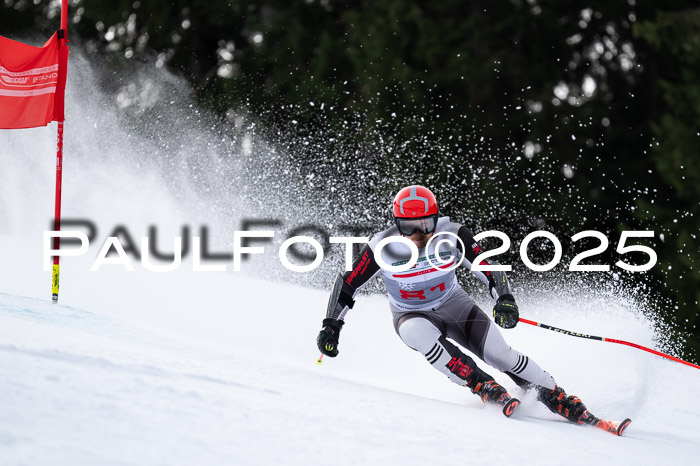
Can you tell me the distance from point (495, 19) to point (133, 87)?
324 inches

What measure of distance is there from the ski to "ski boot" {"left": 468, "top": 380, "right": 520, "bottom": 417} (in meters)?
0.50

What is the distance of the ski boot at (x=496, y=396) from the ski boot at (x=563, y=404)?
37cm

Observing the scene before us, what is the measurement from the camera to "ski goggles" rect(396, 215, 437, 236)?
184 inches

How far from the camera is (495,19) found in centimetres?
1686

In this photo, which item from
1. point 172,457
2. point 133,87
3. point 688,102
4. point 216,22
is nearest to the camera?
point 172,457

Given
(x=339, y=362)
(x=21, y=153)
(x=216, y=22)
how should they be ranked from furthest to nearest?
(x=216, y=22), (x=21, y=153), (x=339, y=362)

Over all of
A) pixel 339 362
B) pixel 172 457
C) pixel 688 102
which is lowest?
pixel 339 362

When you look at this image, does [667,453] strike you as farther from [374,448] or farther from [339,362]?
[339,362]

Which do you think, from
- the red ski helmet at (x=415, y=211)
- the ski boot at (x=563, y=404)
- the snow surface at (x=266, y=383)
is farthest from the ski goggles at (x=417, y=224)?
the ski boot at (x=563, y=404)

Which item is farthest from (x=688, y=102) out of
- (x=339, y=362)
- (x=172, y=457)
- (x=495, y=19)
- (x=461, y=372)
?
(x=172, y=457)
